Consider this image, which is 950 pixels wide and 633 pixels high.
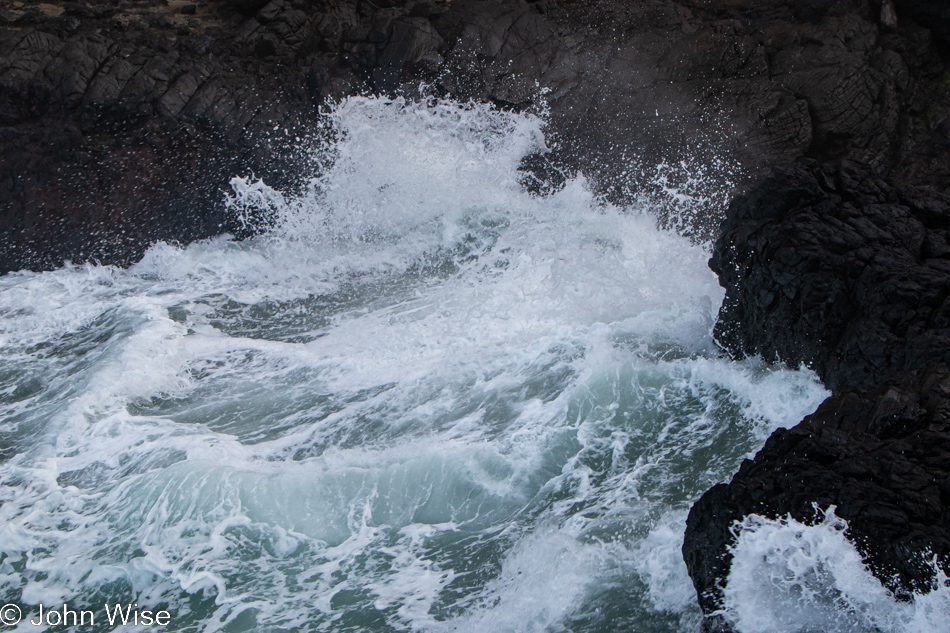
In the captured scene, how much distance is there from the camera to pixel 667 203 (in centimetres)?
734

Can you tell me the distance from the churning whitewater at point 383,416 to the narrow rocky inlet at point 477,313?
2 cm

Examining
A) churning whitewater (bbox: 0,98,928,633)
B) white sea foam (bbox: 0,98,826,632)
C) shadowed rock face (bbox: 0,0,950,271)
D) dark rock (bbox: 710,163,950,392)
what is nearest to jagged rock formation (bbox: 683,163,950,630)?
dark rock (bbox: 710,163,950,392)

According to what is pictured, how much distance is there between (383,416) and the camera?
496 cm

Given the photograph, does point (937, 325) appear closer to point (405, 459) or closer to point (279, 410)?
point (405, 459)

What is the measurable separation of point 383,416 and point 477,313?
51.7 inches

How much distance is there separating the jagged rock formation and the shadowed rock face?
90.3 inches

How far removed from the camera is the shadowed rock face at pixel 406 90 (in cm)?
730

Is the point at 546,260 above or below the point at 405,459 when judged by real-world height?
above

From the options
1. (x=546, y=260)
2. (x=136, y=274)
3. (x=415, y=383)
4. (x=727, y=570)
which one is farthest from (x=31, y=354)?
(x=727, y=570)

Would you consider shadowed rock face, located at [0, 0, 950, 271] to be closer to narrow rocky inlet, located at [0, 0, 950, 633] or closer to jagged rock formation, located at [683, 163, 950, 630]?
narrow rocky inlet, located at [0, 0, 950, 633]

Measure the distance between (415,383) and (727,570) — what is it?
7.99 feet

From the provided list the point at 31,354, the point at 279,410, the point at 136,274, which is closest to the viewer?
the point at 279,410

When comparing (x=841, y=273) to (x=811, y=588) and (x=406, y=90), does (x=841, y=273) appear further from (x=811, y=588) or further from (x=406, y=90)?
(x=406, y=90)

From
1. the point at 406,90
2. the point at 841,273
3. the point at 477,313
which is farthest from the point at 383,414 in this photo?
the point at 406,90
